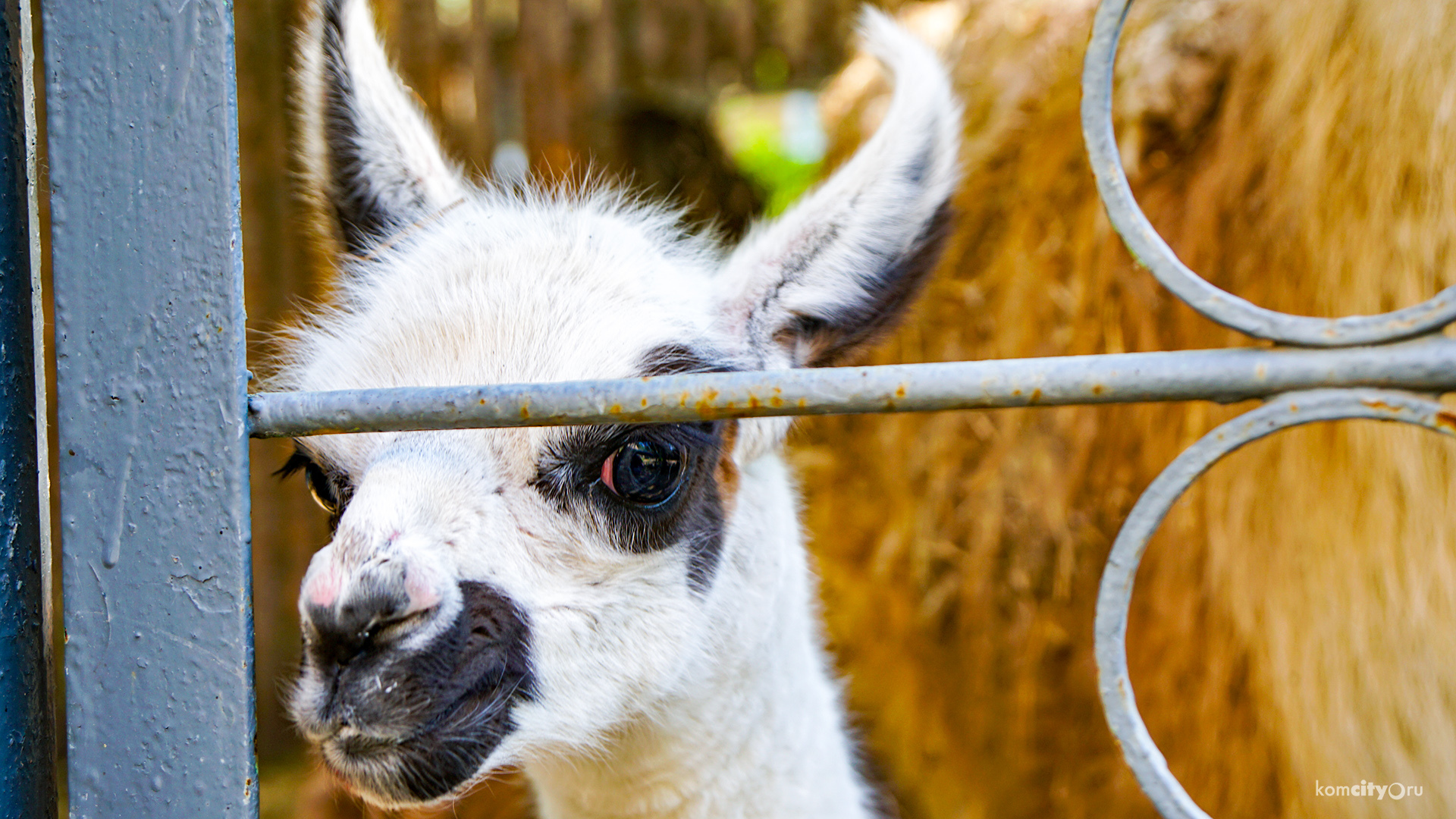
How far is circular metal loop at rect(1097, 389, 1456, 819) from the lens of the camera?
74 cm

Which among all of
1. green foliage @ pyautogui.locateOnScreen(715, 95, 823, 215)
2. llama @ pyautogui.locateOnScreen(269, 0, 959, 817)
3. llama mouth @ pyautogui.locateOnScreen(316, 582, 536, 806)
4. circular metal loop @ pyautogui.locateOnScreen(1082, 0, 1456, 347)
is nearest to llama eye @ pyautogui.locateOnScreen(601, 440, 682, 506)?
llama @ pyautogui.locateOnScreen(269, 0, 959, 817)

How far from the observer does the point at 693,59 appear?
17.0ft

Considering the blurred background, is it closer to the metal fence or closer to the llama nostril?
the llama nostril

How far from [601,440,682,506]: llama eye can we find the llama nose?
33 cm

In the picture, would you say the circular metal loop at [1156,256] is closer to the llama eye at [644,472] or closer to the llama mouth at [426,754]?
the llama eye at [644,472]

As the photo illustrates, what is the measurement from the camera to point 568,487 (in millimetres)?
1319

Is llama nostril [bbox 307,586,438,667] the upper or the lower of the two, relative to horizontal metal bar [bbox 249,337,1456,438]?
lower

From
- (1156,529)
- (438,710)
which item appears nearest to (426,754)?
(438,710)

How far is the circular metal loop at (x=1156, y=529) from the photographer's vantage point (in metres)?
0.74

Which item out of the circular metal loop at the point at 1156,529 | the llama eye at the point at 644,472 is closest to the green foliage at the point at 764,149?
the llama eye at the point at 644,472

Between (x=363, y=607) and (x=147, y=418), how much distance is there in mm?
300

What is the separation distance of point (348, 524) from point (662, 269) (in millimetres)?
723

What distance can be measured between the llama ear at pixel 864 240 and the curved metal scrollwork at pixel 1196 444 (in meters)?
0.67

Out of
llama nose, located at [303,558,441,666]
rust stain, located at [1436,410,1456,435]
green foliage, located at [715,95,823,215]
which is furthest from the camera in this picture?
green foliage, located at [715,95,823,215]
